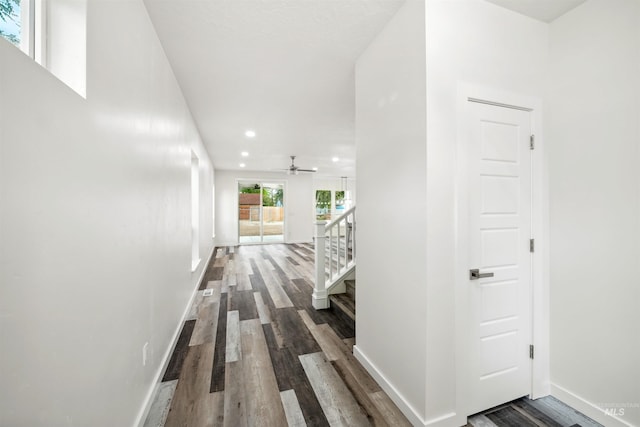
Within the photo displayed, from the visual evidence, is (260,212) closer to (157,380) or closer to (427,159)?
(157,380)

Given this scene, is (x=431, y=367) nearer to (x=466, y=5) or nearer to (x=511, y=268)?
(x=511, y=268)

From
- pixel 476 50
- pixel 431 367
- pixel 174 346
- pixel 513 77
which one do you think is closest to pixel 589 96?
pixel 513 77

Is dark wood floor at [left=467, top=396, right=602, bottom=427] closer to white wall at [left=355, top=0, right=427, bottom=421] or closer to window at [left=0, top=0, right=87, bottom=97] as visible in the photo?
white wall at [left=355, top=0, right=427, bottom=421]

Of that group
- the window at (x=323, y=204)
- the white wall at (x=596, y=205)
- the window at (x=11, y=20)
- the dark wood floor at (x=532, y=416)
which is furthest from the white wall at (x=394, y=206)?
the window at (x=323, y=204)

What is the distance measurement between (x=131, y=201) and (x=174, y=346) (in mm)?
1667

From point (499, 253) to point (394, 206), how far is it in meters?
0.75

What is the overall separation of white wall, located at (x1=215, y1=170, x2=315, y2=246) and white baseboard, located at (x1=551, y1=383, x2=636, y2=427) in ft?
26.2

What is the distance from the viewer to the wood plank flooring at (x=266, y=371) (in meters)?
1.59

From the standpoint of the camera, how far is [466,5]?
153cm

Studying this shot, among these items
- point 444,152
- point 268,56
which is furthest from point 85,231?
point 268,56

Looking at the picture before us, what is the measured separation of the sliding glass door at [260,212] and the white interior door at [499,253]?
7977mm

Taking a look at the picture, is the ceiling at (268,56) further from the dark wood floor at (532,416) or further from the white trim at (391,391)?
the dark wood floor at (532,416)

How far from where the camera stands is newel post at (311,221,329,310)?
3332mm

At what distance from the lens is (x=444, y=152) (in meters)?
1.48
